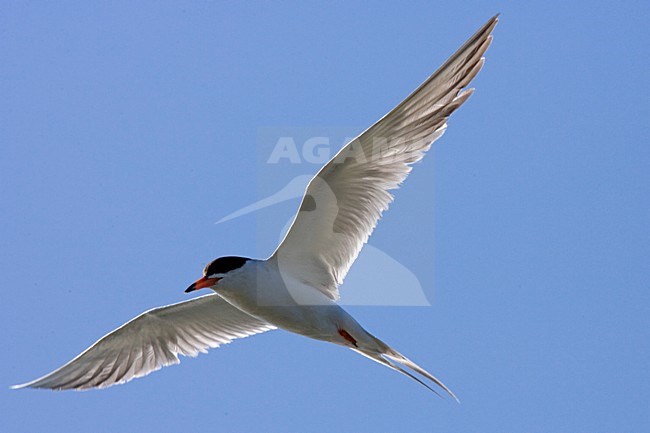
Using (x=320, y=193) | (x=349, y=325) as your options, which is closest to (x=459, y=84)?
(x=320, y=193)

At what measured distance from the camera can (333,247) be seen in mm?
7801

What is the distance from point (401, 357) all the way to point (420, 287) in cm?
98

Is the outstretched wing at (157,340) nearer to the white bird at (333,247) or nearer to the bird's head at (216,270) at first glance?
the white bird at (333,247)

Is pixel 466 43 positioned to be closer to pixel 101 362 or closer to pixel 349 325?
pixel 349 325

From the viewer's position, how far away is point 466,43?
6.23 metres

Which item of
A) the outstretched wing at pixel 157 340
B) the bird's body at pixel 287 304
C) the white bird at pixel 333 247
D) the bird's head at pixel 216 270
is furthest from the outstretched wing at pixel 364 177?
the outstretched wing at pixel 157 340

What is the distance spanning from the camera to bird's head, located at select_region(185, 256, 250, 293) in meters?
7.25

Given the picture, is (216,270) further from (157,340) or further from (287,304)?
(157,340)

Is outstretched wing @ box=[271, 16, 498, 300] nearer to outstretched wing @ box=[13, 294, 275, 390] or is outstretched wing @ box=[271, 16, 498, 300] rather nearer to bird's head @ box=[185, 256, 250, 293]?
bird's head @ box=[185, 256, 250, 293]

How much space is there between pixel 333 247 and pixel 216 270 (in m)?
1.09

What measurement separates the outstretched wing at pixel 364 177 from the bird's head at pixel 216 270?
42cm

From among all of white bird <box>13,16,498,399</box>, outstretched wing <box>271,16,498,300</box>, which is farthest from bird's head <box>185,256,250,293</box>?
outstretched wing <box>271,16,498,300</box>

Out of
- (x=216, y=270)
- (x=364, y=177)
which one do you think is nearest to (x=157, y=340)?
(x=216, y=270)

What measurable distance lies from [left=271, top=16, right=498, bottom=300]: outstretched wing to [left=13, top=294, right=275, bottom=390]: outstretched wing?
1.06m
